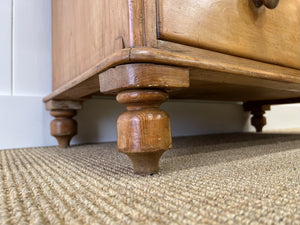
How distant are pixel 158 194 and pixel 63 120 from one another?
673 mm

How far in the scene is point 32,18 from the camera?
0.99 metres

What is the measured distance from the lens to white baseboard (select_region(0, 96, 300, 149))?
3.00ft

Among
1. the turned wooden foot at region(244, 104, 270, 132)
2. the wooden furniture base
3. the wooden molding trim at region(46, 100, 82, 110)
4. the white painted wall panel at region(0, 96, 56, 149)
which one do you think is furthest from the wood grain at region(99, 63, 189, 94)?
the turned wooden foot at region(244, 104, 270, 132)

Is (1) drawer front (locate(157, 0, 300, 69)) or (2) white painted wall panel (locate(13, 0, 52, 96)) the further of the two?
(2) white painted wall panel (locate(13, 0, 52, 96))

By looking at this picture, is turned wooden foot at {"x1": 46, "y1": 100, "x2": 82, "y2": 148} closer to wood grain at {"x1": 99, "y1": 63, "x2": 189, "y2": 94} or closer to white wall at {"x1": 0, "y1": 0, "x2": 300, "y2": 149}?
white wall at {"x1": 0, "y1": 0, "x2": 300, "y2": 149}

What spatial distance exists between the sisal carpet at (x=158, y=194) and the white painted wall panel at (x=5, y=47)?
0.55 m

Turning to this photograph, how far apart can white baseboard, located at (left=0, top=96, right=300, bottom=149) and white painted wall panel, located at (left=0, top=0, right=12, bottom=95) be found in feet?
0.19

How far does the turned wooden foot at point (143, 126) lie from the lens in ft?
1.20

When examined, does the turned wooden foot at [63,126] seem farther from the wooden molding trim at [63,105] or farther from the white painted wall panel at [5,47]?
the white painted wall panel at [5,47]

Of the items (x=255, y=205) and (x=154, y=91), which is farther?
(x=154, y=91)

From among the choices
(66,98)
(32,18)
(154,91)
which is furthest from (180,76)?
(32,18)

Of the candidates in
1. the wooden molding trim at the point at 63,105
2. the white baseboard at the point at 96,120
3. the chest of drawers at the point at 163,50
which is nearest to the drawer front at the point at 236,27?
the chest of drawers at the point at 163,50

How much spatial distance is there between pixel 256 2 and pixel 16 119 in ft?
2.96

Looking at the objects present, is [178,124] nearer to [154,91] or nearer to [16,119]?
[16,119]
